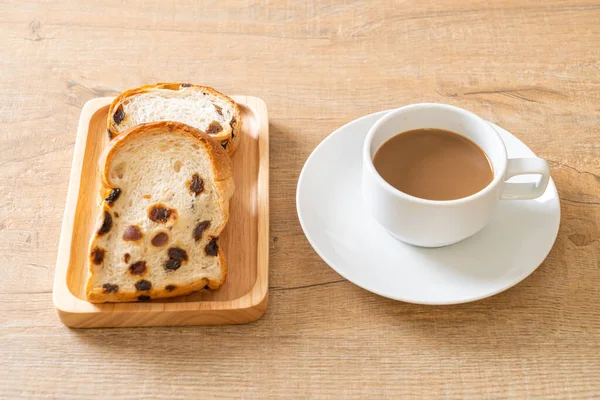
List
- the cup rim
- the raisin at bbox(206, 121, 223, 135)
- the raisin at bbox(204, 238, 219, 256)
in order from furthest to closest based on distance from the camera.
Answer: the raisin at bbox(206, 121, 223, 135), the raisin at bbox(204, 238, 219, 256), the cup rim

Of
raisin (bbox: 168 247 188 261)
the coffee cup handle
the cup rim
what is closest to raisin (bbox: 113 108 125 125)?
raisin (bbox: 168 247 188 261)

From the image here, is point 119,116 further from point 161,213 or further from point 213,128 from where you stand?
point 161,213

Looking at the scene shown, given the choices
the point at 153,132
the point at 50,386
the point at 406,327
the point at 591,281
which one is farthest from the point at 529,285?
the point at 50,386

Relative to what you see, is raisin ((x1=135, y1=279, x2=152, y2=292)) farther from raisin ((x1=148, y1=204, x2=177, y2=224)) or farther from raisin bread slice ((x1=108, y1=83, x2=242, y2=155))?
raisin bread slice ((x1=108, y1=83, x2=242, y2=155))

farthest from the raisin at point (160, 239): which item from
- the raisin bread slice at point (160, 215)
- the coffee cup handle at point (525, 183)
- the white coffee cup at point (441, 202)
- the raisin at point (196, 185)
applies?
the coffee cup handle at point (525, 183)

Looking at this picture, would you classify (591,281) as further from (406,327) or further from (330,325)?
(330,325)

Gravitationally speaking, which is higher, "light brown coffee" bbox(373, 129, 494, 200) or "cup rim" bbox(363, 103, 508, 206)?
"cup rim" bbox(363, 103, 508, 206)

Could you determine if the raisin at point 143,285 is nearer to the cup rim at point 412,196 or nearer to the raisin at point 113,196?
the raisin at point 113,196
